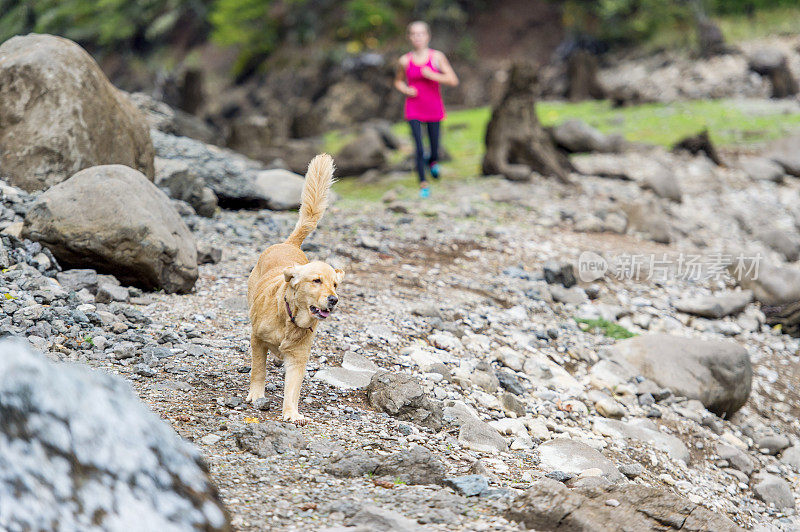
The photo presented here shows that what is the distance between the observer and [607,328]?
8.00 metres

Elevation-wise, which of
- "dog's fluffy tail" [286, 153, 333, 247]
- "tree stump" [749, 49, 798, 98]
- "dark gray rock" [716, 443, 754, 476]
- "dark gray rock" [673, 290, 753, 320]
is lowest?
"dark gray rock" [716, 443, 754, 476]

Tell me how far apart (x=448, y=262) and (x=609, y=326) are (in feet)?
6.41

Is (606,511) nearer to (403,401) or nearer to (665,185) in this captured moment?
(403,401)

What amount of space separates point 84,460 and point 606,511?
8.02 feet

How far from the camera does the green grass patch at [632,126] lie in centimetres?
1398

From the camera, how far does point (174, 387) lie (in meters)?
4.96

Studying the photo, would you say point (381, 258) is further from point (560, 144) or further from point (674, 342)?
point (560, 144)

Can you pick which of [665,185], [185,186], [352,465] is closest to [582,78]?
[665,185]


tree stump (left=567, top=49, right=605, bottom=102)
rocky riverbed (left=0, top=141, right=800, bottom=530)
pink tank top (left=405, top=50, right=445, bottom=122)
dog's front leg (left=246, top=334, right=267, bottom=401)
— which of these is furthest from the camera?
tree stump (left=567, top=49, right=605, bottom=102)

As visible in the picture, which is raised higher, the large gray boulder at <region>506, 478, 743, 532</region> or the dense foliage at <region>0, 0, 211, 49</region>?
the dense foliage at <region>0, 0, 211, 49</region>

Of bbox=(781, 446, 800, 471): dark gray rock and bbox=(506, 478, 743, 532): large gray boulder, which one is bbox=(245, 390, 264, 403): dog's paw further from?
bbox=(781, 446, 800, 471): dark gray rock

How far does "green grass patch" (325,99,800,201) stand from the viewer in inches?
551

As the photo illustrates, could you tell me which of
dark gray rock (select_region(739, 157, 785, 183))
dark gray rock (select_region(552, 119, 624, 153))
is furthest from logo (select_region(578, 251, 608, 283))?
dark gray rock (select_region(552, 119, 624, 153))

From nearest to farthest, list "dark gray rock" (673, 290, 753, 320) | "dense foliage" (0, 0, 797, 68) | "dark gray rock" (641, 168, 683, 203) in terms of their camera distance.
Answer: "dark gray rock" (673, 290, 753, 320), "dark gray rock" (641, 168, 683, 203), "dense foliage" (0, 0, 797, 68)
